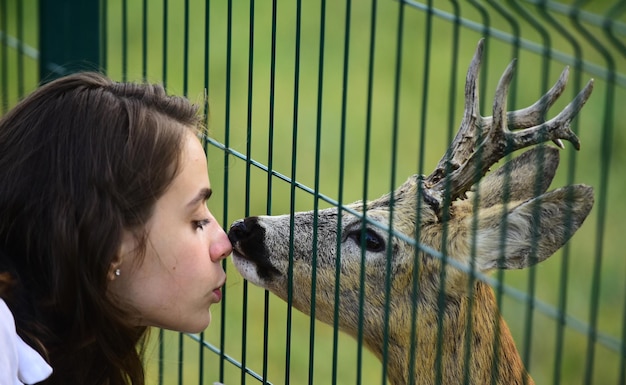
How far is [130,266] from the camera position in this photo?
9.35 feet

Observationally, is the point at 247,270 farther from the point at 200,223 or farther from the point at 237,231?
the point at 200,223

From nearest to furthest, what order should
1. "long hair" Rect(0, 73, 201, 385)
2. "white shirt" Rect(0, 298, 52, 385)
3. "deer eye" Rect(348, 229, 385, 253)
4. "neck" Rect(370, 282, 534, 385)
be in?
"white shirt" Rect(0, 298, 52, 385), "long hair" Rect(0, 73, 201, 385), "neck" Rect(370, 282, 534, 385), "deer eye" Rect(348, 229, 385, 253)

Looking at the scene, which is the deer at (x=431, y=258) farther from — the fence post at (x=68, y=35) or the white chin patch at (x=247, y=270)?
the fence post at (x=68, y=35)

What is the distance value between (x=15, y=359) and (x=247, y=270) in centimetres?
95

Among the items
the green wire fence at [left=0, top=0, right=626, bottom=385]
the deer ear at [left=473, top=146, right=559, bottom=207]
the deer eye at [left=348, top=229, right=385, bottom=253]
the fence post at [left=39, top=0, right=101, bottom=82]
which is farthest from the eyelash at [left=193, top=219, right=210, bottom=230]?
the fence post at [left=39, top=0, right=101, bottom=82]

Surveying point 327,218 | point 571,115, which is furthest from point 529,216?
point 327,218

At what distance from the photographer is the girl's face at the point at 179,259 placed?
2824mm

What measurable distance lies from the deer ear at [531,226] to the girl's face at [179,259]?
2.23 feet

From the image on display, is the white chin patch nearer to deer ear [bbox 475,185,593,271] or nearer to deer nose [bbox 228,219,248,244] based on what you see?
deer nose [bbox 228,219,248,244]

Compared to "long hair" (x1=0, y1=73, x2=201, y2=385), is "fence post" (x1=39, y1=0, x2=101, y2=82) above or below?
above

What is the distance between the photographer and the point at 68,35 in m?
4.76

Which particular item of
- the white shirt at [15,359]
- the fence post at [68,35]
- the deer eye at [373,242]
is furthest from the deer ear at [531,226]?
the fence post at [68,35]

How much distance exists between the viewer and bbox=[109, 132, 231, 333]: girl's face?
2824 millimetres

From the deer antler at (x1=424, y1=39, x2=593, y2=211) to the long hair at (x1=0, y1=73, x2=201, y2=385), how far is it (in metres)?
0.75
